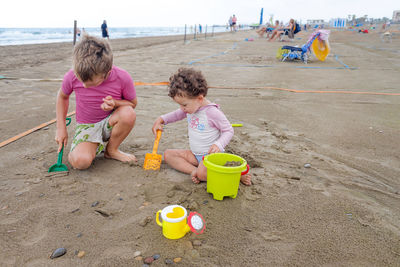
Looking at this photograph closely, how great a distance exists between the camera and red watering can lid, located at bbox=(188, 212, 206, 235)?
1.47 m

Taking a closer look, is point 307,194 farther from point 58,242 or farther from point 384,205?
point 58,242

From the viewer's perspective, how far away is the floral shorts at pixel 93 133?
7.45 ft

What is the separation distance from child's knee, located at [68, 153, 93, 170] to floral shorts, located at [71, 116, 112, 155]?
15cm

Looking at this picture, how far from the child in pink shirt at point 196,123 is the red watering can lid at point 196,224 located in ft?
1.58

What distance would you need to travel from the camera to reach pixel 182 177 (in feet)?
7.04

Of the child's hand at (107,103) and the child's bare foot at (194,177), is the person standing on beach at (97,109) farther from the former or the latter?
the child's bare foot at (194,177)

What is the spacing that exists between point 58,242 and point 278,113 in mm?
3028

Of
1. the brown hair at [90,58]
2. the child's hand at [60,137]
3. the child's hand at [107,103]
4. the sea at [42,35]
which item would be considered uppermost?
the sea at [42,35]

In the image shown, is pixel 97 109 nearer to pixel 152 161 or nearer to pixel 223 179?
pixel 152 161

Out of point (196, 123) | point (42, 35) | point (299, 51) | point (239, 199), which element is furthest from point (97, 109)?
point (42, 35)

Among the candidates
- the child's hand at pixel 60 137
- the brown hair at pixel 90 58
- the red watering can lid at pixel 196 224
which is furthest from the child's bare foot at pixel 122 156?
the red watering can lid at pixel 196 224

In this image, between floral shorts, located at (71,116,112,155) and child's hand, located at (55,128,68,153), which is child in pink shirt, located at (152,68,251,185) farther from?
child's hand, located at (55,128,68,153)

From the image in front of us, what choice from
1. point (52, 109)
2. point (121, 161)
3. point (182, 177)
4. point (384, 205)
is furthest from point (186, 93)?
point (52, 109)

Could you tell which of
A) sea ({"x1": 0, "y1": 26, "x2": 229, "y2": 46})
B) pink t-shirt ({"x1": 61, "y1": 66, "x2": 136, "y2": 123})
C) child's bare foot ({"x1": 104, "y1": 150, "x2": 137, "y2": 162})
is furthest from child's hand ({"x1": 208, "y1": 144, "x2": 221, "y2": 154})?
sea ({"x1": 0, "y1": 26, "x2": 229, "y2": 46})
